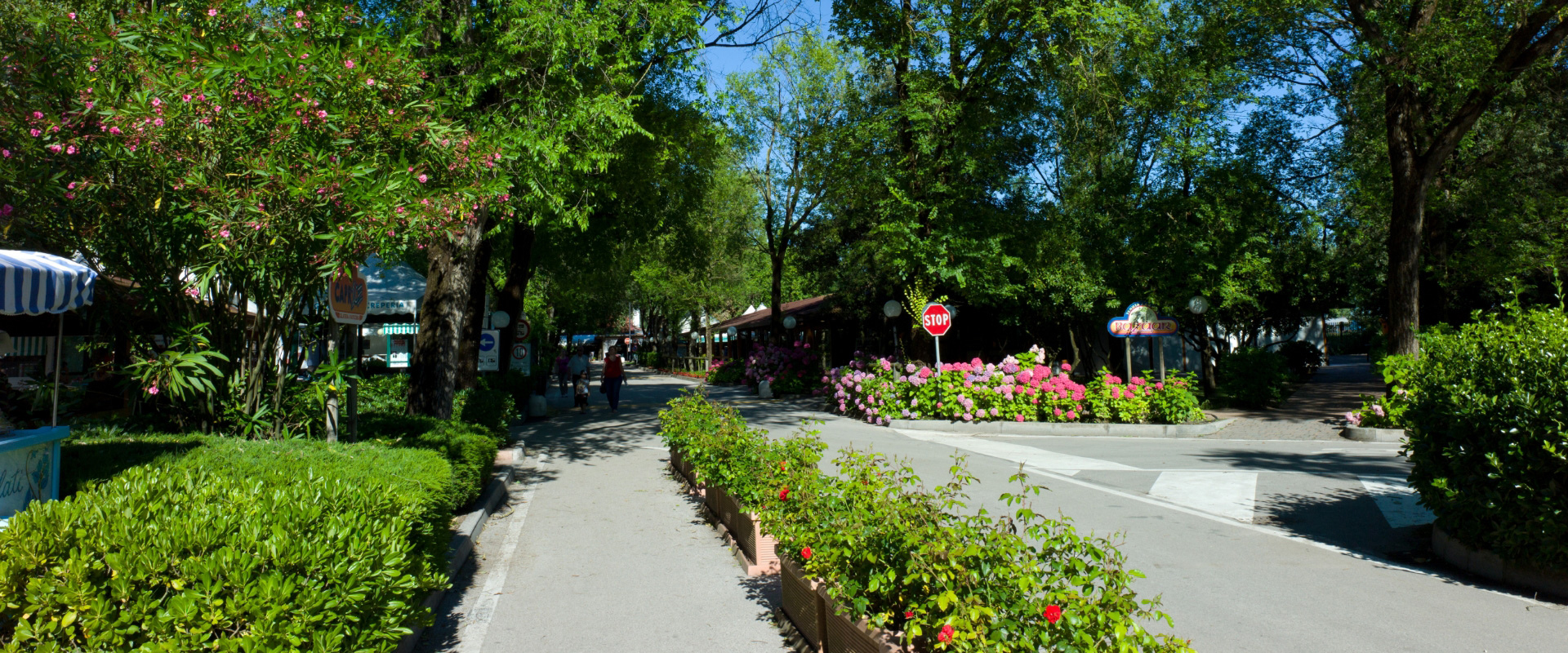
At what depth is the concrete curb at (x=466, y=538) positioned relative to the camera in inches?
188

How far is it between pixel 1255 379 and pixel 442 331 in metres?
18.9

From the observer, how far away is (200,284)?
5895mm

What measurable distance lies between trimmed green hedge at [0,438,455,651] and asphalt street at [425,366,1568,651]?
1564mm

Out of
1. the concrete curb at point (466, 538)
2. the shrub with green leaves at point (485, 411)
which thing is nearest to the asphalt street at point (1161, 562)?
the concrete curb at point (466, 538)

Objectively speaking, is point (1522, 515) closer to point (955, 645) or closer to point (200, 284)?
point (955, 645)

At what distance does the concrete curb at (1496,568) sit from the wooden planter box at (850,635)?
511 centimetres

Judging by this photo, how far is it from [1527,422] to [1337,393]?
2219 cm

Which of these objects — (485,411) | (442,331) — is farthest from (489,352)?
Answer: (442,331)

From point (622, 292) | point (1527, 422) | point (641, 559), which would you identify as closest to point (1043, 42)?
point (1527, 422)

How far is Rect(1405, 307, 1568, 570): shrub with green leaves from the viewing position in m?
5.46

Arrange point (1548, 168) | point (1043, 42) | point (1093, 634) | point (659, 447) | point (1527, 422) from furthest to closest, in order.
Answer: point (1548, 168) → point (1043, 42) → point (659, 447) → point (1527, 422) → point (1093, 634)

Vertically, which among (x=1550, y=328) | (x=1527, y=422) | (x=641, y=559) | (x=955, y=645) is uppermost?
(x=1550, y=328)

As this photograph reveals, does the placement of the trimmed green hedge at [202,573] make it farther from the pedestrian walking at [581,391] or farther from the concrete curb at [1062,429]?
the pedestrian walking at [581,391]

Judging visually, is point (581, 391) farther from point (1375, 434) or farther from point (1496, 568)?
point (1496, 568)
